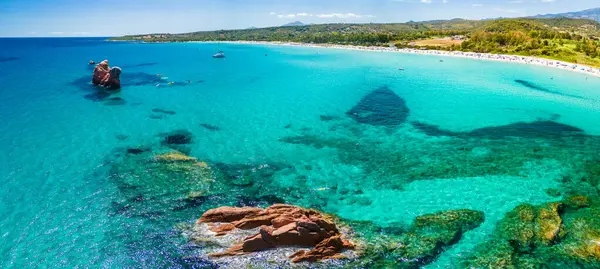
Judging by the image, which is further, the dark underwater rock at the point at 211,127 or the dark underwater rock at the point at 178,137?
the dark underwater rock at the point at 211,127

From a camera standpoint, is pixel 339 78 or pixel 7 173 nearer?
pixel 7 173

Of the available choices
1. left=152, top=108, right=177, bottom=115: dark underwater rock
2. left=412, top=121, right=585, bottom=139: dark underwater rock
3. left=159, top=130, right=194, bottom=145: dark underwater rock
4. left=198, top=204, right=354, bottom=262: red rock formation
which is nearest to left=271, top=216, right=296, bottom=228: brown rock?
left=198, top=204, right=354, bottom=262: red rock formation

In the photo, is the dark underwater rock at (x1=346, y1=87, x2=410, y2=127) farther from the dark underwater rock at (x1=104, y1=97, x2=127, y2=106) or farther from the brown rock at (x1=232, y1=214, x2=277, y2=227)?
the dark underwater rock at (x1=104, y1=97, x2=127, y2=106)

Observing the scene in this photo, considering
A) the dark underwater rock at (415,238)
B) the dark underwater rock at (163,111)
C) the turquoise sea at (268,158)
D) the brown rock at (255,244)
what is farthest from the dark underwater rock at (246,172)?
the dark underwater rock at (163,111)

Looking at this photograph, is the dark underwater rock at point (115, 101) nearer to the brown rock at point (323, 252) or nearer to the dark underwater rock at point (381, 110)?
the dark underwater rock at point (381, 110)

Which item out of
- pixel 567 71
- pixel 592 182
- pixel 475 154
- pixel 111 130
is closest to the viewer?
pixel 592 182

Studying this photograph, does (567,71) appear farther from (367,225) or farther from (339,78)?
(367,225)

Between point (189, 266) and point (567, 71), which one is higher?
point (567, 71)

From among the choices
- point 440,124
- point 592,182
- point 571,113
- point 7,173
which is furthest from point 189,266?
point 571,113
